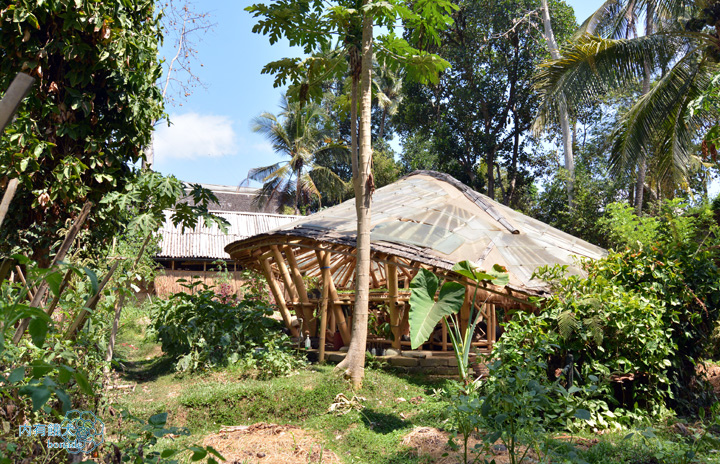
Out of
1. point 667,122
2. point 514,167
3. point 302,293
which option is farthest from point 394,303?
point 514,167

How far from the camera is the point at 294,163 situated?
28.2m

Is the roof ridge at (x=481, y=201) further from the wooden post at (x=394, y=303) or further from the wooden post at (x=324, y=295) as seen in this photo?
the wooden post at (x=324, y=295)

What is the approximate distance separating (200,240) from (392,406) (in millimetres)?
15746

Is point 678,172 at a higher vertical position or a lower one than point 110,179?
higher

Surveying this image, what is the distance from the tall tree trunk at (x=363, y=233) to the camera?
276 inches

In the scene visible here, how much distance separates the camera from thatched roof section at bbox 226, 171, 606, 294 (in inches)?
319

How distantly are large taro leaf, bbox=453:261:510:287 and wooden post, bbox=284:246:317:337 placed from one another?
13.2ft

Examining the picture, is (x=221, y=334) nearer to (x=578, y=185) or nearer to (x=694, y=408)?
(x=694, y=408)

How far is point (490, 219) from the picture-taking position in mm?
10016

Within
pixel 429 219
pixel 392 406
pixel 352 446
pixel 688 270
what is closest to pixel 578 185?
pixel 429 219

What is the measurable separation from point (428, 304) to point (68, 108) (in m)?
4.49

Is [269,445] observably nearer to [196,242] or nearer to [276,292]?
[276,292]

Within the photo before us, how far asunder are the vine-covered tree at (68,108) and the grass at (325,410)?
2414 mm

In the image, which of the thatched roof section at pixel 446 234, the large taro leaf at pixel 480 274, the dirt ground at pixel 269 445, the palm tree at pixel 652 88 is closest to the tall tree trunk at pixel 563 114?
the palm tree at pixel 652 88
